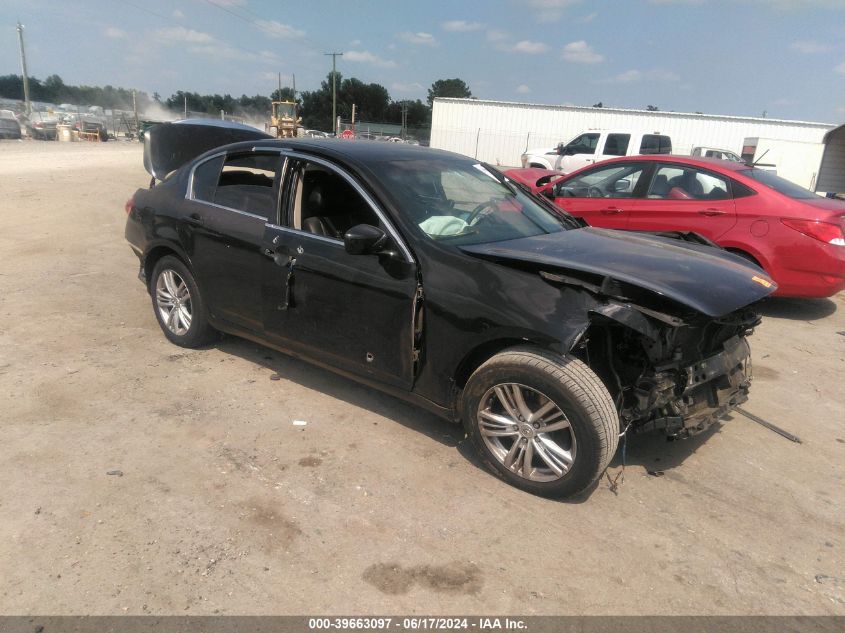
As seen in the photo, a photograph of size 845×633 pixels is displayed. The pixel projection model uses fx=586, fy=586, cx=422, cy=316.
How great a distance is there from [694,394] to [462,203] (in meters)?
1.80

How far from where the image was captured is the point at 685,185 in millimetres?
6477

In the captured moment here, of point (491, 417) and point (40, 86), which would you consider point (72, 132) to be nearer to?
point (491, 417)

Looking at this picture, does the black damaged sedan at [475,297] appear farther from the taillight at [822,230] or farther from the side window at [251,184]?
the taillight at [822,230]

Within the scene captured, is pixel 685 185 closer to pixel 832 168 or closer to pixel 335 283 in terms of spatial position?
pixel 335 283

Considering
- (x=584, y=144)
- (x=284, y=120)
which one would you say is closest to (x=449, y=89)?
(x=284, y=120)

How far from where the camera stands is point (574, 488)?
116 inches

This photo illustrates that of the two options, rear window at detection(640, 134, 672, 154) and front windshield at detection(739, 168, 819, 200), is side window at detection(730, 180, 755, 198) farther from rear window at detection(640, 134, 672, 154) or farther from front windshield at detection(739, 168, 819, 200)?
rear window at detection(640, 134, 672, 154)

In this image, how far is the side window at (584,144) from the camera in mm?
16016

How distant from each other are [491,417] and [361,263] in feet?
3.81

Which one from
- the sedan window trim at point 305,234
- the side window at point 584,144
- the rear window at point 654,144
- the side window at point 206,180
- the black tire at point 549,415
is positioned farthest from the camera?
the side window at point 584,144

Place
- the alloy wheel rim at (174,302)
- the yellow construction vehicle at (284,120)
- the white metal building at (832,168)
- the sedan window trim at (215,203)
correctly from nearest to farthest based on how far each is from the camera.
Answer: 1. the sedan window trim at (215,203)
2. the alloy wheel rim at (174,302)
3. the white metal building at (832,168)
4. the yellow construction vehicle at (284,120)

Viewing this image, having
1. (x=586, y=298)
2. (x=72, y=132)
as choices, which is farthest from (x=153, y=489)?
(x=72, y=132)

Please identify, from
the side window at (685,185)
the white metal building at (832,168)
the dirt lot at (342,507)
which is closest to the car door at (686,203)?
the side window at (685,185)

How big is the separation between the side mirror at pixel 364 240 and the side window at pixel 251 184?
0.90 m
